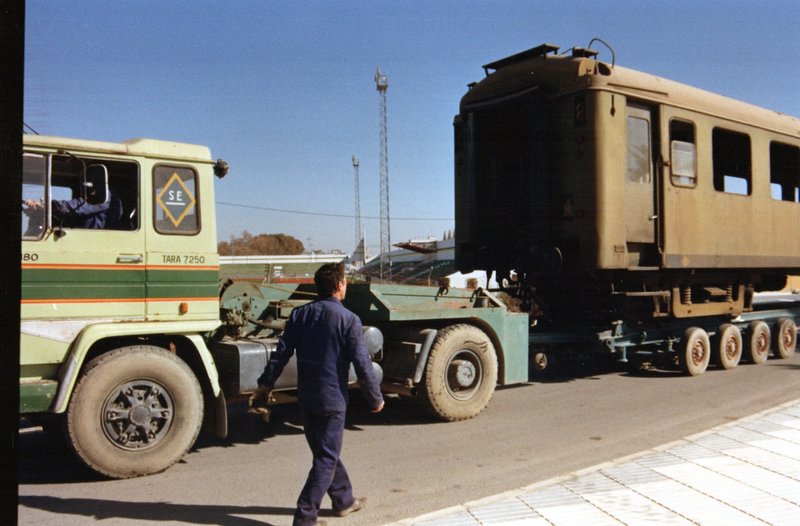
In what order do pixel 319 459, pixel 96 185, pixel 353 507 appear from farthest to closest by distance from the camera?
pixel 96 185, pixel 353 507, pixel 319 459

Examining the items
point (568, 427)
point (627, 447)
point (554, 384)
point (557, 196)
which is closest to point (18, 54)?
point (627, 447)

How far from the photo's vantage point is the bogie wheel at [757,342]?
11281 millimetres

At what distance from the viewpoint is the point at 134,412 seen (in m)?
4.95

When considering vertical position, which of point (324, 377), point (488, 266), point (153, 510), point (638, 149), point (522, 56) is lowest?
point (153, 510)

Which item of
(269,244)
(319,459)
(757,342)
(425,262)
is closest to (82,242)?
(319,459)

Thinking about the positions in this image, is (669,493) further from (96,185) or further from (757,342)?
(757,342)

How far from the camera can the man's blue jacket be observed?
3928 millimetres

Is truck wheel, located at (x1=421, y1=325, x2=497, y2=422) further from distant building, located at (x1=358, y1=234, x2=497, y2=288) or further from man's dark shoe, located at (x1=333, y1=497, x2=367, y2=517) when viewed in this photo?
distant building, located at (x1=358, y1=234, x2=497, y2=288)

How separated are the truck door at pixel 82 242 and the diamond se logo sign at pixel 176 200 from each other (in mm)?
229

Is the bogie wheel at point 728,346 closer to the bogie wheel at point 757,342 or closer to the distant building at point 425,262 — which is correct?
the bogie wheel at point 757,342

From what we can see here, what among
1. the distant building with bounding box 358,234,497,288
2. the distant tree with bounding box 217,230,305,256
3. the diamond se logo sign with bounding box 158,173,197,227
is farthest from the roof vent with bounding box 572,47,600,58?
the distant tree with bounding box 217,230,305,256

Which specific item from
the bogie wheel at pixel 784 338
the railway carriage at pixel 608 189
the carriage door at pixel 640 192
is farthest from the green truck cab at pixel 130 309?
the bogie wheel at pixel 784 338

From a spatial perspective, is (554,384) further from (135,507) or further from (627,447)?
(135,507)

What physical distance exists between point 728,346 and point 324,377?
894 cm
